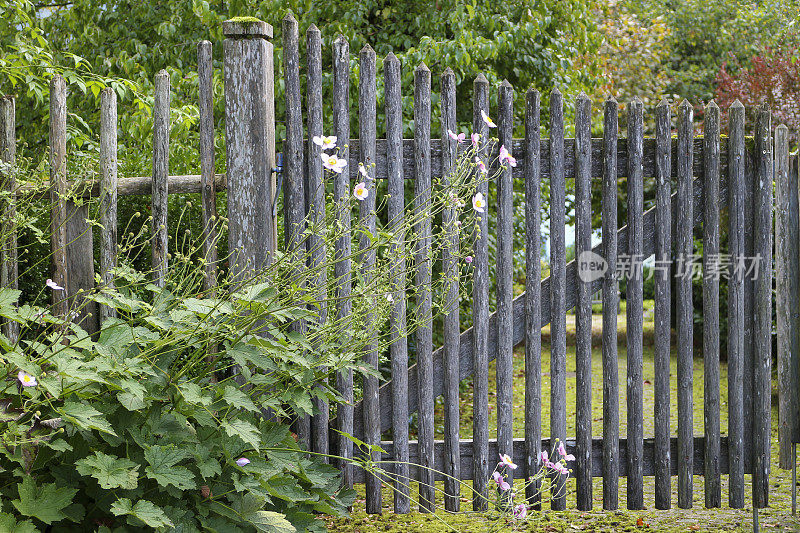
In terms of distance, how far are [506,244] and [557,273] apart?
0.23 metres

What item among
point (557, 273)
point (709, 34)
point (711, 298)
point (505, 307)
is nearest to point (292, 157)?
point (505, 307)

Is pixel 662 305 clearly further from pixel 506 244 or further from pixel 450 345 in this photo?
pixel 450 345

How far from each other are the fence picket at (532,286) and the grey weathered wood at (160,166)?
53.9 inches

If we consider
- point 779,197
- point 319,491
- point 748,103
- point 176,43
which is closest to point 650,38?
point 748,103

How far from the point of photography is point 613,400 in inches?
117

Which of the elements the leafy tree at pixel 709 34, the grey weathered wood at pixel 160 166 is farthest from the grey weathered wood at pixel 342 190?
the leafy tree at pixel 709 34

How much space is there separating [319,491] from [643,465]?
4.56 feet

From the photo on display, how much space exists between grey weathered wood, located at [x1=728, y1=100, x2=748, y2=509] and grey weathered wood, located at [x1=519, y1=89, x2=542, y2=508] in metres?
0.78

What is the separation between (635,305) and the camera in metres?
2.96

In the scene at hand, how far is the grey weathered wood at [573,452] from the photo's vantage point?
115 inches

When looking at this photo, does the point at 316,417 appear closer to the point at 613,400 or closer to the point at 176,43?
the point at 613,400

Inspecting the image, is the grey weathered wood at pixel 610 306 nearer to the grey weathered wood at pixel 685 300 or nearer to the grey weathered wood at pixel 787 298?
the grey weathered wood at pixel 685 300

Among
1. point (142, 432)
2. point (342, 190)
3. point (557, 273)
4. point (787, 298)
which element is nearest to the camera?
point (142, 432)

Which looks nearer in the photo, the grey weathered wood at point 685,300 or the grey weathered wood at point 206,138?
the grey weathered wood at point 206,138
